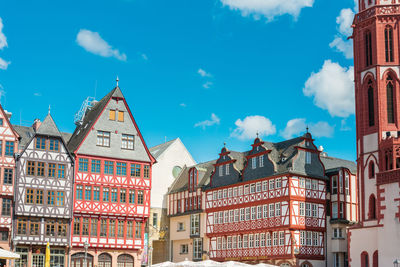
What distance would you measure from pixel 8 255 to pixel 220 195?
88.0 ft

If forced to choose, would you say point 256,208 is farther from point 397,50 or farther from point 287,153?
point 397,50

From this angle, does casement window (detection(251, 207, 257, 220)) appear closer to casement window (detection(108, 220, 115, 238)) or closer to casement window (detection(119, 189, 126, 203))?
casement window (detection(119, 189, 126, 203))

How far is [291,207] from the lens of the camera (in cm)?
5119

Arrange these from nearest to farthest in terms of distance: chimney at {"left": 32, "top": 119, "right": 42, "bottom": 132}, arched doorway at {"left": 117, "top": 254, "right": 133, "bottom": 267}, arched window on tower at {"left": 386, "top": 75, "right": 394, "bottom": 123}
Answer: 1. arched window on tower at {"left": 386, "top": 75, "right": 394, "bottom": 123}
2. arched doorway at {"left": 117, "top": 254, "right": 133, "bottom": 267}
3. chimney at {"left": 32, "top": 119, "right": 42, "bottom": 132}

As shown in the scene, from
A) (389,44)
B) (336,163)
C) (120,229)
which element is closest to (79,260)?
(120,229)

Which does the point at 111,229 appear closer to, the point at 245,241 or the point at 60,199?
the point at 60,199

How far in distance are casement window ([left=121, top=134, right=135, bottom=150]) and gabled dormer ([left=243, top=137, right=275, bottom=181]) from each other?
10.6 metres

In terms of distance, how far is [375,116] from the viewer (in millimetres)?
47906

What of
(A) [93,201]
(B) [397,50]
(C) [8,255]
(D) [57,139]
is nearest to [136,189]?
(A) [93,201]

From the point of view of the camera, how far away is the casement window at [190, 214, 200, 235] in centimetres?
6194

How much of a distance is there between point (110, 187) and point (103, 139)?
4235mm

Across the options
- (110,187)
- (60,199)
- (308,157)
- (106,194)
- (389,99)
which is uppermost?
(389,99)

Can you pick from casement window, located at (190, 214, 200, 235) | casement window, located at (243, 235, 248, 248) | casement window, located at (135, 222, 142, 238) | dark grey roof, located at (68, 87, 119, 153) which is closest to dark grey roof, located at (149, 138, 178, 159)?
casement window, located at (190, 214, 200, 235)

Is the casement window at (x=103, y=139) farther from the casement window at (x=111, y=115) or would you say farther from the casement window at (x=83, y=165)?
the casement window at (x=83, y=165)
